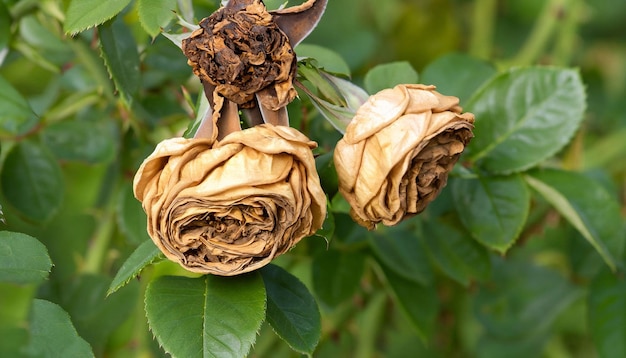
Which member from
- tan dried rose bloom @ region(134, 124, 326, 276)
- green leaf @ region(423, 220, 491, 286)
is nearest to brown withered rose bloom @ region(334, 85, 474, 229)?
tan dried rose bloom @ region(134, 124, 326, 276)

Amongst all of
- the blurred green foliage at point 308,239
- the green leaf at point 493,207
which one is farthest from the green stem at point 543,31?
the green leaf at point 493,207

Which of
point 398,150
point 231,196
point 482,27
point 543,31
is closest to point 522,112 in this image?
point 398,150

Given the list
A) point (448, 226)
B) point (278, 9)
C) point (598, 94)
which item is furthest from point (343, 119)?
point (598, 94)

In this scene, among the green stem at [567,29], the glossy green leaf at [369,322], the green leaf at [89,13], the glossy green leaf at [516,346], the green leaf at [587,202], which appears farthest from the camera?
the green stem at [567,29]

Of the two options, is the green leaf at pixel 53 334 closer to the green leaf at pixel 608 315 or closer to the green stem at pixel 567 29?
the green leaf at pixel 608 315

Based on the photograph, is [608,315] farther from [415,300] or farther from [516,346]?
[516,346]

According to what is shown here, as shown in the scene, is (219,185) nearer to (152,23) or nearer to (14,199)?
(152,23)
